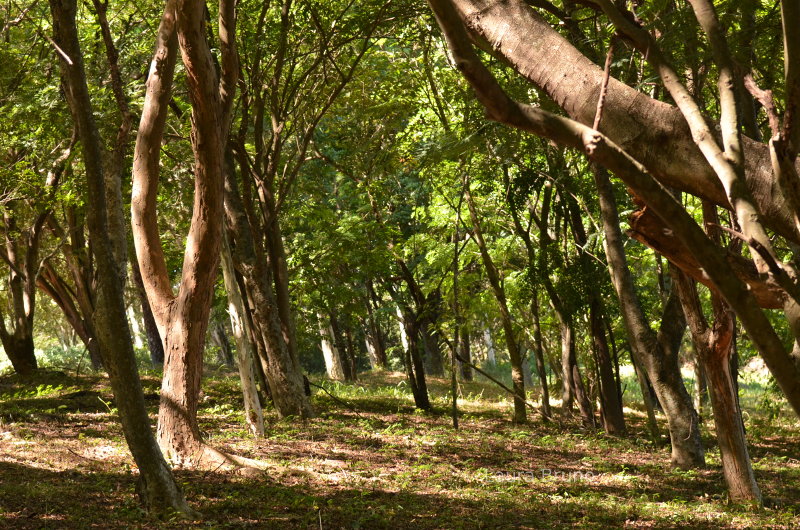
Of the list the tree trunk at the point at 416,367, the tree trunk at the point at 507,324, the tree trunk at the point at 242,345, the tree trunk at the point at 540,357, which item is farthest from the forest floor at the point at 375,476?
the tree trunk at the point at 540,357

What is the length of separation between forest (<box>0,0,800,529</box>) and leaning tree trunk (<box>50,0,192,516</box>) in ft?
0.07

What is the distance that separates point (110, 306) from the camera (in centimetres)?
505

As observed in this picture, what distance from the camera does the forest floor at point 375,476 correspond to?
589cm

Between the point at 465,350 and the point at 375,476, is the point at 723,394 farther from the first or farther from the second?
the point at 465,350

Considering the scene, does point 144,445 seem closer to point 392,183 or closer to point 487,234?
point 487,234

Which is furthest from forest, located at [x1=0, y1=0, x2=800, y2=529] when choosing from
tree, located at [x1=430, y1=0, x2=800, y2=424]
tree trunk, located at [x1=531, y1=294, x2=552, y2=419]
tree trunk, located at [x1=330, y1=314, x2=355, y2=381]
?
tree trunk, located at [x1=330, y1=314, x2=355, y2=381]

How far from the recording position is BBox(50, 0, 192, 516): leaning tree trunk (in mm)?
4930

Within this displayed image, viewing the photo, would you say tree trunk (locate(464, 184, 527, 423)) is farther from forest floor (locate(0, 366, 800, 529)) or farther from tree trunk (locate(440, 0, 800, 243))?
tree trunk (locate(440, 0, 800, 243))

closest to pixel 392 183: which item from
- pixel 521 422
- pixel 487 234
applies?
pixel 487 234

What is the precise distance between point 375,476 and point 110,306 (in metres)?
3.59

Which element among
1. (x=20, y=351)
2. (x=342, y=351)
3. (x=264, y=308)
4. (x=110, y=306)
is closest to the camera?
(x=110, y=306)

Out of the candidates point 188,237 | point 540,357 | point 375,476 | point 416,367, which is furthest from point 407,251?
point 188,237

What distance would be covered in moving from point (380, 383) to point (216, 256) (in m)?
15.8

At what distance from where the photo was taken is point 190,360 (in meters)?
7.38
